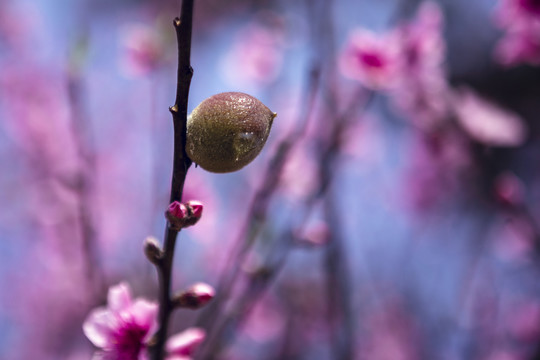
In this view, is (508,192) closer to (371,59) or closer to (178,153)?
(371,59)

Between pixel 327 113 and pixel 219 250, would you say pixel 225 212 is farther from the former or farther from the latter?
pixel 327 113

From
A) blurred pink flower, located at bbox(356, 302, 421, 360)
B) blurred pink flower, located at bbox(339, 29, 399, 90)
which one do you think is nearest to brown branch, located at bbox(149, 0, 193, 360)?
blurred pink flower, located at bbox(339, 29, 399, 90)

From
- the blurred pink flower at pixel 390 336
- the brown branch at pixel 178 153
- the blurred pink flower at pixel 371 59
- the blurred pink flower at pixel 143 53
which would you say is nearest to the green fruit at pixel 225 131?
the brown branch at pixel 178 153

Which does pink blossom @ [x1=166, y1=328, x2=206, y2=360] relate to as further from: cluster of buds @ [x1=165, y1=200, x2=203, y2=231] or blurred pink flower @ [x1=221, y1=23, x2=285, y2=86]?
blurred pink flower @ [x1=221, y1=23, x2=285, y2=86]

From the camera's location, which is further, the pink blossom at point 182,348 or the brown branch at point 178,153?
the pink blossom at point 182,348

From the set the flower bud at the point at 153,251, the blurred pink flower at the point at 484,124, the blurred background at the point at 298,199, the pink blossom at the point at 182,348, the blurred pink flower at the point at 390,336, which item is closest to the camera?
the flower bud at the point at 153,251

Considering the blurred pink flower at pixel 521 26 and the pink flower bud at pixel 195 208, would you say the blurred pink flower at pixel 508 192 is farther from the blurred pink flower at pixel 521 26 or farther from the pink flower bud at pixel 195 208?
the pink flower bud at pixel 195 208

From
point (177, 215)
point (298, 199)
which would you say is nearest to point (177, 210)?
point (177, 215)
